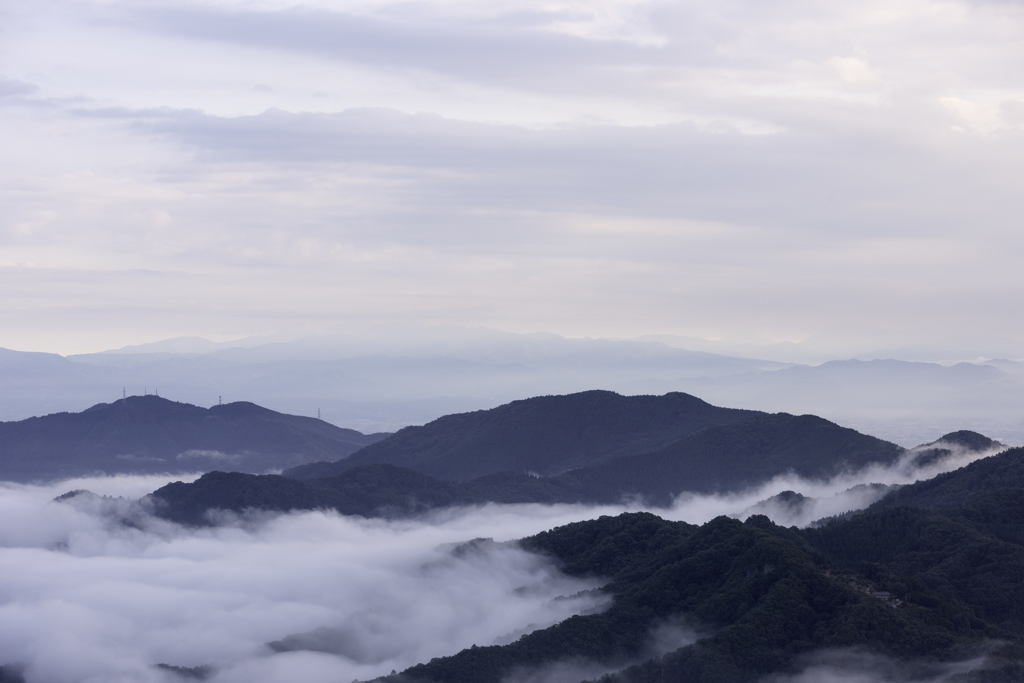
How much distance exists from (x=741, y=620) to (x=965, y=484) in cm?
9074

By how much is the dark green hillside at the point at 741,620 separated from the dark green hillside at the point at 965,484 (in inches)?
1511

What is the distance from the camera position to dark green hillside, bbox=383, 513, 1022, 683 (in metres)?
111

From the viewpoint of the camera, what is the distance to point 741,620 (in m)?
117

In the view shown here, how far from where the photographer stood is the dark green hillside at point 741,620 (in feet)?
363

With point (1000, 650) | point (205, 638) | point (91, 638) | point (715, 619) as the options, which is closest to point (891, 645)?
point (1000, 650)

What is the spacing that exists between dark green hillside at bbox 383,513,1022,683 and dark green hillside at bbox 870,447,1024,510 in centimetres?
3837

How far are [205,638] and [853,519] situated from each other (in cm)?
11482

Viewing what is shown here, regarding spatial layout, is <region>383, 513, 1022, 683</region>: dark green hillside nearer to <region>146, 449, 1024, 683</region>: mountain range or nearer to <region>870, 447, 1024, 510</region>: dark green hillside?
<region>146, 449, 1024, 683</region>: mountain range

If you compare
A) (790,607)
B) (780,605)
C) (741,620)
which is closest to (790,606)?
(790,607)

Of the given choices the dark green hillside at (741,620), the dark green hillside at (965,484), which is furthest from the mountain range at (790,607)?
the dark green hillside at (965,484)

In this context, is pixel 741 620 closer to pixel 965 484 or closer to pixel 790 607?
pixel 790 607

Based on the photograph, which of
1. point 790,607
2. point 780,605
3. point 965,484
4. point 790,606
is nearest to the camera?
point 790,607

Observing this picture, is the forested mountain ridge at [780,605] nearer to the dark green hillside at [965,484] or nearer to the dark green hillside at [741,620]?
the dark green hillside at [741,620]

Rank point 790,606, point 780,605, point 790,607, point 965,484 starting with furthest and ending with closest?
point 965,484 < point 780,605 < point 790,606 < point 790,607
